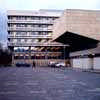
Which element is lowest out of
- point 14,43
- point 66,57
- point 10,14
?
point 66,57

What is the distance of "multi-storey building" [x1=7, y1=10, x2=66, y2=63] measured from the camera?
258 feet

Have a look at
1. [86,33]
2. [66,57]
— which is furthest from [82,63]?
[66,57]

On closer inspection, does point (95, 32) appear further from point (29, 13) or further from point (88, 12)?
point (29, 13)

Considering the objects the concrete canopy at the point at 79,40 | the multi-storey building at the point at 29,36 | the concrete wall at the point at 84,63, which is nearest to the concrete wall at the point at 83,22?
the concrete canopy at the point at 79,40

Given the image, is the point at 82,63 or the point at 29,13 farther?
the point at 29,13

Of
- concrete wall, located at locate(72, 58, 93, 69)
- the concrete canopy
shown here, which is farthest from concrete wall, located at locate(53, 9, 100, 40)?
concrete wall, located at locate(72, 58, 93, 69)

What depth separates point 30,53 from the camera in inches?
3100

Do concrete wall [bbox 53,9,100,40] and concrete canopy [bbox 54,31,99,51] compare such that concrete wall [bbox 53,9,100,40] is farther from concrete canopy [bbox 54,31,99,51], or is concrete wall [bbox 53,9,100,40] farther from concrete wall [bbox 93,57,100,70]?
concrete wall [bbox 93,57,100,70]

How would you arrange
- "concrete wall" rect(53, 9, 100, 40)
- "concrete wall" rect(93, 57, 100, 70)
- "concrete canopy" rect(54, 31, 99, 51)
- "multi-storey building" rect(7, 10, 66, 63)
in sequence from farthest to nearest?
"multi-storey building" rect(7, 10, 66, 63) → "concrete canopy" rect(54, 31, 99, 51) → "concrete wall" rect(53, 9, 100, 40) → "concrete wall" rect(93, 57, 100, 70)

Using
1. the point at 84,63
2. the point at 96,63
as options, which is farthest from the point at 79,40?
the point at 96,63

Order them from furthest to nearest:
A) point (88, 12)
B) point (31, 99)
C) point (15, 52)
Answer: point (15, 52), point (88, 12), point (31, 99)

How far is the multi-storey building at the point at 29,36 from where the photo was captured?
258ft

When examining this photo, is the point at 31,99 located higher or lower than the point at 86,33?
lower

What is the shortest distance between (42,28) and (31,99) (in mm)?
72281
